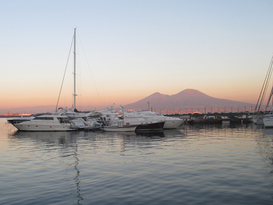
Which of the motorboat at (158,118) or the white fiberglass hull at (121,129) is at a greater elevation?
the motorboat at (158,118)

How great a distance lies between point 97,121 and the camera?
57.6m

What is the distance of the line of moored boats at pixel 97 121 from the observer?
4628cm

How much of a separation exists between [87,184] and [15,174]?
4889mm

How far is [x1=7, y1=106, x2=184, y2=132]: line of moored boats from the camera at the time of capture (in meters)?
46.3

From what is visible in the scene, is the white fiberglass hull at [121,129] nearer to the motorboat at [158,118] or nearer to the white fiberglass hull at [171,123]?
the motorboat at [158,118]

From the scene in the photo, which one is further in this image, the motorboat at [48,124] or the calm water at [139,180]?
the motorboat at [48,124]

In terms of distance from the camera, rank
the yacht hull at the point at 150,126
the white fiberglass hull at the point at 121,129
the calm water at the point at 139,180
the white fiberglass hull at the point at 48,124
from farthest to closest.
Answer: the white fiberglass hull at the point at 48,124 < the yacht hull at the point at 150,126 < the white fiberglass hull at the point at 121,129 < the calm water at the point at 139,180

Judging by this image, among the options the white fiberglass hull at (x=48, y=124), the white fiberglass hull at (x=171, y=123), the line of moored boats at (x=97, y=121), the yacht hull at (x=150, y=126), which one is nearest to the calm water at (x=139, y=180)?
the yacht hull at (x=150, y=126)

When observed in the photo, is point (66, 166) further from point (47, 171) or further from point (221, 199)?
point (221, 199)

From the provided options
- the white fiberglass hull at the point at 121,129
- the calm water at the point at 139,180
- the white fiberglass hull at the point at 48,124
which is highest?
the white fiberglass hull at the point at 48,124

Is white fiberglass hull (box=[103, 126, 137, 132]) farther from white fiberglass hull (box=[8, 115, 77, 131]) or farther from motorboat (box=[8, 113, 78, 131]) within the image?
white fiberglass hull (box=[8, 115, 77, 131])

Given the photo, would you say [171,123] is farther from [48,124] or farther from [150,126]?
[48,124]

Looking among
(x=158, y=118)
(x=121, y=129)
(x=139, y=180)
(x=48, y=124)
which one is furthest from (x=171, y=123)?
(x=139, y=180)

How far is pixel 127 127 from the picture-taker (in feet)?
149
